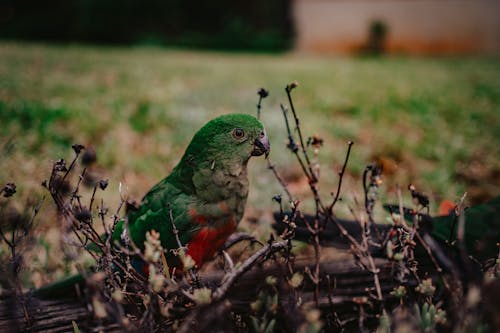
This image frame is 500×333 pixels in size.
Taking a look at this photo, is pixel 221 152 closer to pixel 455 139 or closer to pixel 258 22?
pixel 455 139

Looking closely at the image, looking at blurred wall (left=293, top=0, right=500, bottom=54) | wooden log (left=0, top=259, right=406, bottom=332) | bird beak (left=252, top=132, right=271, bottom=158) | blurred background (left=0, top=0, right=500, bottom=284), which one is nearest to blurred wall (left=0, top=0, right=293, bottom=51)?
blurred wall (left=293, top=0, right=500, bottom=54)

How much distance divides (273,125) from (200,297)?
4.20 m

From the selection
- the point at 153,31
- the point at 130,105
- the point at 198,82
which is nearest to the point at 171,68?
the point at 198,82

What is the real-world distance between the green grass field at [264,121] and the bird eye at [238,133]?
71cm

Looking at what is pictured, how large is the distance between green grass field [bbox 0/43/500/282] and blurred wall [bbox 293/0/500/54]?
33.6 feet

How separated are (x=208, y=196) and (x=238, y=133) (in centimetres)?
29

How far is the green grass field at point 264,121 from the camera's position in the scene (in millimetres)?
3854

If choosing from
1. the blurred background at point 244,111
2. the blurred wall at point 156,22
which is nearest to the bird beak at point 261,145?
the blurred background at point 244,111

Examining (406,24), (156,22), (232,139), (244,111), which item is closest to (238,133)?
(232,139)

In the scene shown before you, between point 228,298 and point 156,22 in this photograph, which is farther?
point 156,22

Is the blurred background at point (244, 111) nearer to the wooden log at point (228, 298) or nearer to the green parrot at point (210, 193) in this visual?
the green parrot at point (210, 193)

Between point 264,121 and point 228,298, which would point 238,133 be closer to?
point 228,298

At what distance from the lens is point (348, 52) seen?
757 inches

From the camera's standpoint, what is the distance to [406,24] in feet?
60.6
